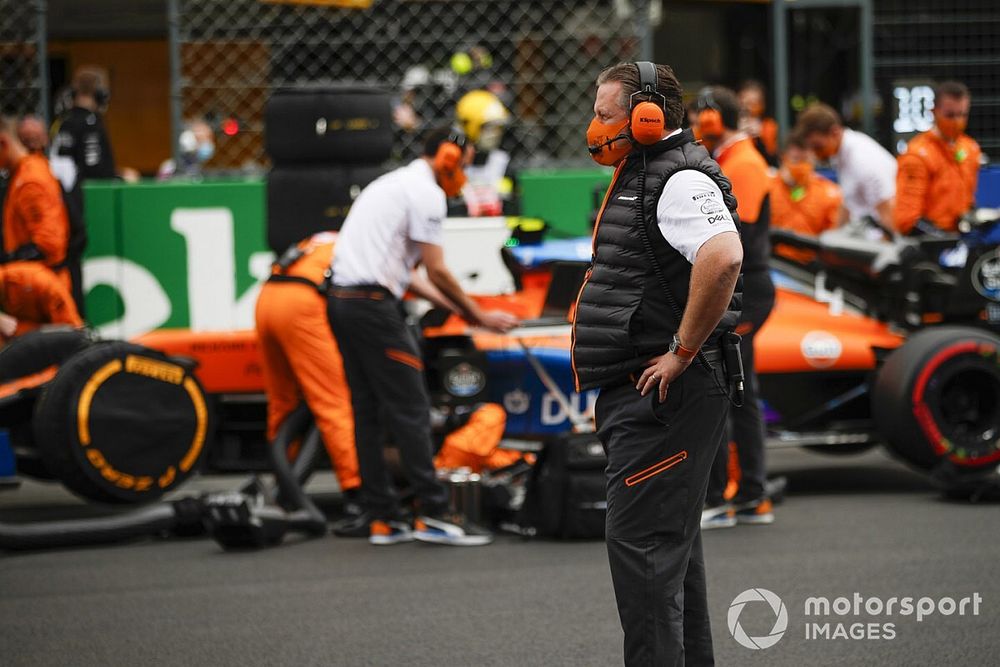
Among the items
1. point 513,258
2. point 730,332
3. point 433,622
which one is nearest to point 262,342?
point 513,258

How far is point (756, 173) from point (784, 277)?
1.51 metres

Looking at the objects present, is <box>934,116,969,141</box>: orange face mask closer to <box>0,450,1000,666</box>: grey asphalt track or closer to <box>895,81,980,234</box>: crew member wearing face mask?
<box>895,81,980,234</box>: crew member wearing face mask

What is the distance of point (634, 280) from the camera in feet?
13.7

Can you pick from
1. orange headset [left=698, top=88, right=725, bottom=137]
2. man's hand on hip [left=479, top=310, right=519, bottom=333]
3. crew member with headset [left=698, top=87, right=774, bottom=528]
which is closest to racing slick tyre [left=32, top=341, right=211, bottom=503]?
man's hand on hip [left=479, top=310, right=519, bottom=333]

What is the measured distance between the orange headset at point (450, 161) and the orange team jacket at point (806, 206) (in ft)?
13.5

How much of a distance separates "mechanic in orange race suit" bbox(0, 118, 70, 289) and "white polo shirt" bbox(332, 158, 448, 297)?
3.01 meters

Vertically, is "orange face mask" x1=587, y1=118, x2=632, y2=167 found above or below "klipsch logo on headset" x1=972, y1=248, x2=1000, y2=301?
above

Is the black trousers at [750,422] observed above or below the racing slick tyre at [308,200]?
below

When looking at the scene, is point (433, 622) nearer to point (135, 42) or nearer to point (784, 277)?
point (784, 277)

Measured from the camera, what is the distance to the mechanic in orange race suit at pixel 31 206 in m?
9.58

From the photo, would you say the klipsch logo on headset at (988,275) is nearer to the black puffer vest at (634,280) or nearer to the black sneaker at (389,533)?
the black sneaker at (389,533)

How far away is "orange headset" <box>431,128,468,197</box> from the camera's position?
729 centimetres

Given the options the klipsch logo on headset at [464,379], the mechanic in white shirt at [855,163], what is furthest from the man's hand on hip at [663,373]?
the mechanic in white shirt at [855,163]

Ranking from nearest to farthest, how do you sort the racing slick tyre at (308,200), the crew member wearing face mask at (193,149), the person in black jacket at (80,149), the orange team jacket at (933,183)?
the racing slick tyre at (308,200)
the orange team jacket at (933,183)
the person in black jacket at (80,149)
the crew member wearing face mask at (193,149)
